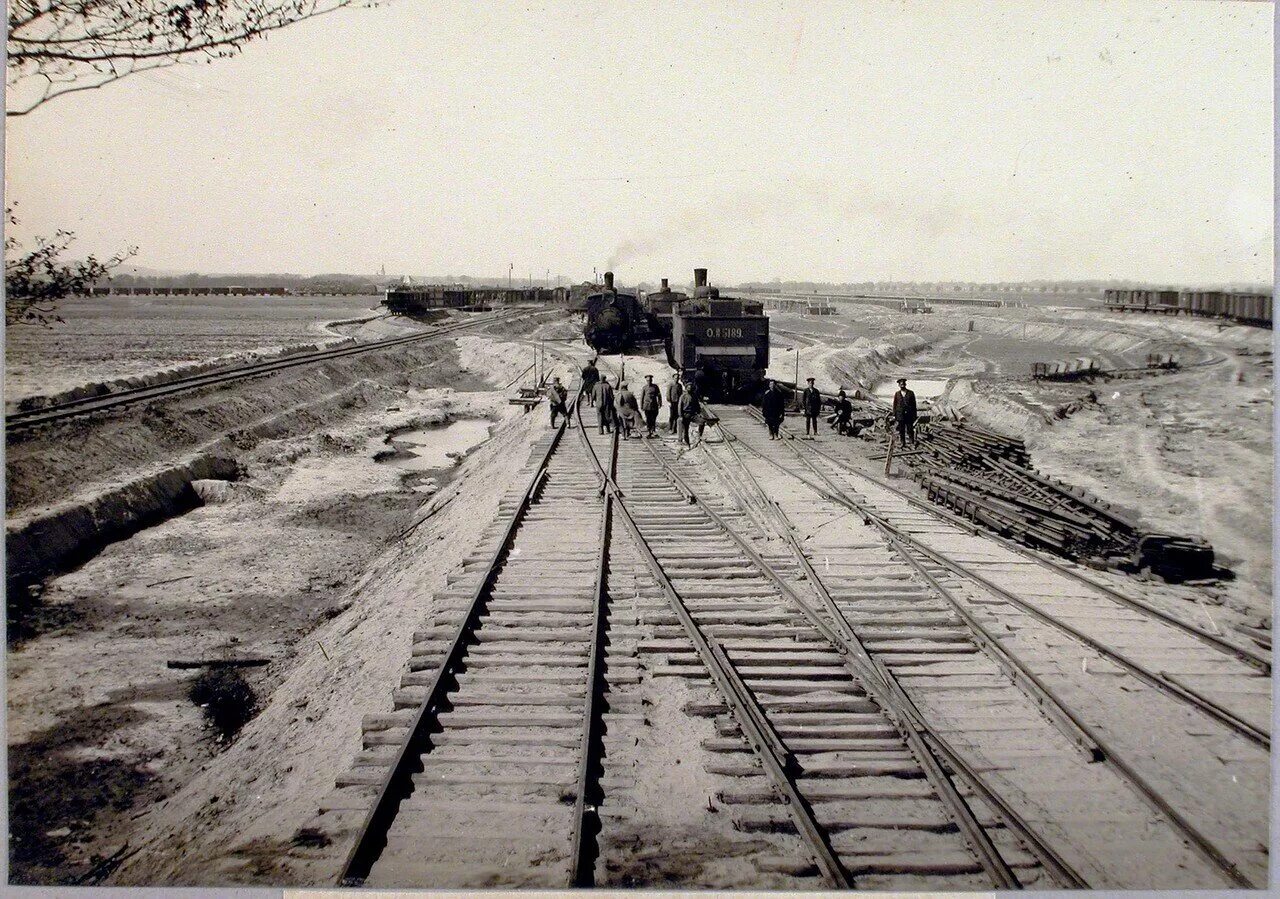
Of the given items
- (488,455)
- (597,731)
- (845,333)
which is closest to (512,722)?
(597,731)

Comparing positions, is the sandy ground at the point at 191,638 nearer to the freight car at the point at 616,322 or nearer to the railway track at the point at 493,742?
the railway track at the point at 493,742

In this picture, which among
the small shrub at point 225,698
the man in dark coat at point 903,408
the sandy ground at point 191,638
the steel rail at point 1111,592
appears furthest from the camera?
the man in dark coat at point 903,408

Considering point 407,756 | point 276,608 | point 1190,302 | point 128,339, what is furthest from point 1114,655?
point 1190,302

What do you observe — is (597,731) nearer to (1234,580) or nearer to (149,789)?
(149,789)

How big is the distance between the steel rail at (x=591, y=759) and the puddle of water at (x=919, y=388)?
90.8 ft

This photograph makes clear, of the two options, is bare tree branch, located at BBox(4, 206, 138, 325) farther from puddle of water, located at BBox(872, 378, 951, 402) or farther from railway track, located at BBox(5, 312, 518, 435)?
puddle of water, located at BBox(872, 378, 951, 402)

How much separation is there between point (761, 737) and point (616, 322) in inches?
1008

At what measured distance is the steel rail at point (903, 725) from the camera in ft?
12.6

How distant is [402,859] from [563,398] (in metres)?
14.2

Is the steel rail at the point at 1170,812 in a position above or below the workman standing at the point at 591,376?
below

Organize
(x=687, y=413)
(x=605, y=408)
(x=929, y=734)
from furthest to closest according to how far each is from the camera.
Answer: (x=605, y=408), (x=687, y=413), (x=929, y=734)

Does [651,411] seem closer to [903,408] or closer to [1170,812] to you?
[903,408]

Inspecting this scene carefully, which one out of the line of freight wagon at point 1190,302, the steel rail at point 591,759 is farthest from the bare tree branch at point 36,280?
the line of freight wagon at point 1190,302

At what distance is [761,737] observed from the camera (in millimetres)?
4758
